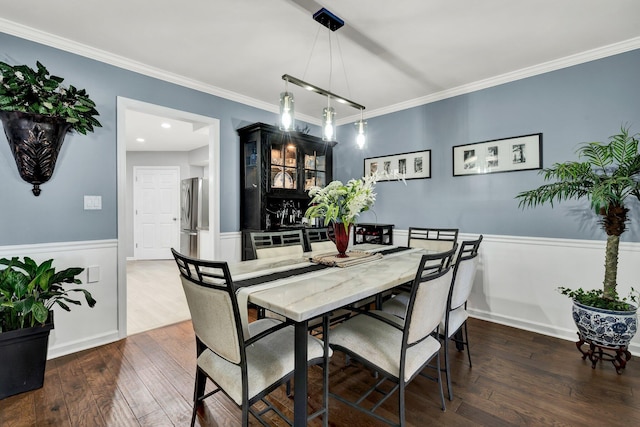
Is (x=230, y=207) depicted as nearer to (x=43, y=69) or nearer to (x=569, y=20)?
(x=43, y=69)

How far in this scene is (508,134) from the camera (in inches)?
121

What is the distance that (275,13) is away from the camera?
6.86 feet

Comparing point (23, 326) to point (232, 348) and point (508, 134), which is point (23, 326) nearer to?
point (232, 348)

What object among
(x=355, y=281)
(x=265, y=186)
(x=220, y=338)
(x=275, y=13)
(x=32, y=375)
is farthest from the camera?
(x=265, y=186)

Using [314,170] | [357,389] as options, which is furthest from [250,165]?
[357,389]

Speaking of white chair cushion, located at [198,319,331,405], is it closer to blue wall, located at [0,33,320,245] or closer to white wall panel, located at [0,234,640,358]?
white wall panel, located at [0,234,640,358]

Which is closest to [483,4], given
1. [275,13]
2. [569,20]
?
[569,20]

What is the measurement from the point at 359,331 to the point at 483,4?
2.21 m

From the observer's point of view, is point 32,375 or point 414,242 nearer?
point 32,375

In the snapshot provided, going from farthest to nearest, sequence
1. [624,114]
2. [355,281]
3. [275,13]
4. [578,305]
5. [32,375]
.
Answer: [624,114], [578,305], [275,13], [32,375], [355,281]

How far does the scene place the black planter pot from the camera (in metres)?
1.86

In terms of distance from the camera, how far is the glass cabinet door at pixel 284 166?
3672 mm

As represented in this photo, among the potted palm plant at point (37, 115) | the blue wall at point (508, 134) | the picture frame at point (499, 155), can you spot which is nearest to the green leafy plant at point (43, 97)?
the potted palm plant at point (37, 115)

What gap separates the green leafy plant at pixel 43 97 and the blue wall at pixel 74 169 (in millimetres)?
131
